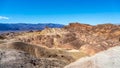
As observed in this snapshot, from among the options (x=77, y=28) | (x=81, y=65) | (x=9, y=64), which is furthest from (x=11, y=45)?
(x=77, y=28)

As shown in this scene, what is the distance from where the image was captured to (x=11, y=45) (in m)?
32.9

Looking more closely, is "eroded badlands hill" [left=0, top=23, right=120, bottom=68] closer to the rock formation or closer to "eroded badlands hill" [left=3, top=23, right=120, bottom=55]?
"eroded badlands hill" [left=3, top=23, right=120, bottom=55]

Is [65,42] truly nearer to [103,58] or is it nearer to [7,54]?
[7,54]

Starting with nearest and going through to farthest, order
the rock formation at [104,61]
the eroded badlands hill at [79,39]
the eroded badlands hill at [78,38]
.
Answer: the rock formation at [104,61]
the eroded badlands hill at [79,39]
the eroded badlands hill at [78,38]

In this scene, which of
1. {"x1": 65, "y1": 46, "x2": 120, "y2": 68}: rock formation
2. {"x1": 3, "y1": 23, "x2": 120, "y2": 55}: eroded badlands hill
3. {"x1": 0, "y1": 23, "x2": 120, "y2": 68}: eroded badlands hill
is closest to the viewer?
{"x1": 65, "y1": 46, "x2": 120, "y2": 68}: rock formation

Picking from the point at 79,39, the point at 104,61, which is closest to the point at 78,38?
the point at 79,39

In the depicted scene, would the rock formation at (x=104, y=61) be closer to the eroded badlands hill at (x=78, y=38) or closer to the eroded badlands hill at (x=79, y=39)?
the eroded badlands hill at (x=79, y=39)

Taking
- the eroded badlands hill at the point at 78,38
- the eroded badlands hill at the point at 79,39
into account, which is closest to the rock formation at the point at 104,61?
the eroded badlands hill at the point at 79,39

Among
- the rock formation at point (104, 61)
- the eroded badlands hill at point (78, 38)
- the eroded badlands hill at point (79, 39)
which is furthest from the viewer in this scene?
the eroded badlands hill at point (78, 38)

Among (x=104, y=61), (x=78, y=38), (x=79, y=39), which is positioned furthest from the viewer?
(x=78, y=38)

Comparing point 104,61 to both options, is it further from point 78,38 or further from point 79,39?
point 78,38

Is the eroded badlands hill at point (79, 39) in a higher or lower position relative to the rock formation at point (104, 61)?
lower

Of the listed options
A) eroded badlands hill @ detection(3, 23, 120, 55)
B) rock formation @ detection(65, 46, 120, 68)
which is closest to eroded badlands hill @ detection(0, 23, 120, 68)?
eroded badlands hill @ detection(3, 23, 120, 55)

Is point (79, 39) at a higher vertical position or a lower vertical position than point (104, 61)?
lower
